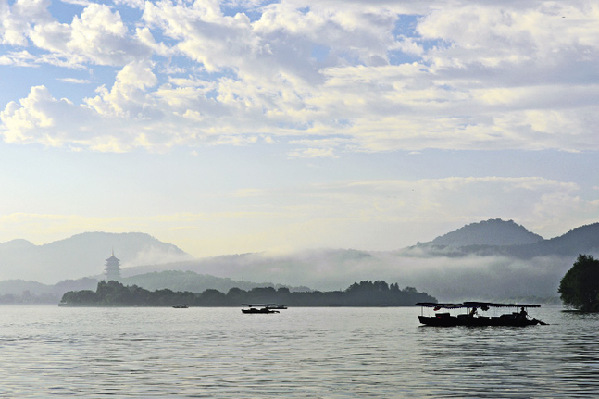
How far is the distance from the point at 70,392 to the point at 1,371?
18483mm

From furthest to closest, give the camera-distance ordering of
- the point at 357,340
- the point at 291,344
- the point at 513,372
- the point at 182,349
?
the point at 357,340, the point at 291,344, the point at 182,349, the point at 513,372

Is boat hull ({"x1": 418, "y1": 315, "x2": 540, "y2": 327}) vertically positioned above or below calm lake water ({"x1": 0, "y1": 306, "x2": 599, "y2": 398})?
above

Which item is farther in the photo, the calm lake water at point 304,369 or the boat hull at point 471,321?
the boat hull at point 471,321

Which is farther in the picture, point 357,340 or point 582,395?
point 357,340

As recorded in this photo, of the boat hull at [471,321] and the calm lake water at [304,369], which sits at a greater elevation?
the boat hull at [471,321]

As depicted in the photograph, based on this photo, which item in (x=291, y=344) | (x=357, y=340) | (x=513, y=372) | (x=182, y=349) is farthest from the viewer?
(x=357, y=340)

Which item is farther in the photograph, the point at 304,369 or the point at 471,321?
the point at 471,321

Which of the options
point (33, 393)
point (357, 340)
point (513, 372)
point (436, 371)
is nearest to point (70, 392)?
point (33, 393)

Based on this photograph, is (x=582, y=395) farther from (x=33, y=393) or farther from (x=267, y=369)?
(x=33, y=393)

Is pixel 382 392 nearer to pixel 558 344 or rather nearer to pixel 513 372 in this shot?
pixel 513 372

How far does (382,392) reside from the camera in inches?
2203

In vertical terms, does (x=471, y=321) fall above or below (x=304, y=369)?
above

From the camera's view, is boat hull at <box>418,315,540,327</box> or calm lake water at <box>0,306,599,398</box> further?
boat hull at <box>418,315,540,327</box>

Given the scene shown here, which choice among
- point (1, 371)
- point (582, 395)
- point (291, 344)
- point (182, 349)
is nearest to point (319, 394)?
point (582, 395)
